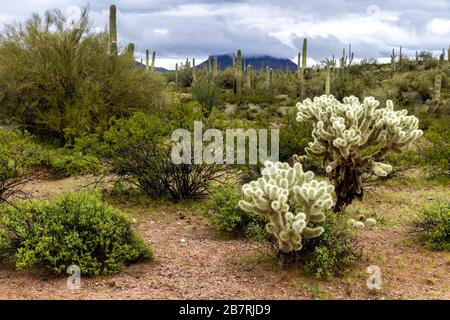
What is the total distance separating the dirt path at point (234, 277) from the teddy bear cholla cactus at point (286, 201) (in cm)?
52

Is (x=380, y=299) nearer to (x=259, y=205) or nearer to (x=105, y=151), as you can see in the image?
(x=259, y=205)

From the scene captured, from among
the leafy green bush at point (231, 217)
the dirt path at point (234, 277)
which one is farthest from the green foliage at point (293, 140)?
the dirt path at point (234, 277)

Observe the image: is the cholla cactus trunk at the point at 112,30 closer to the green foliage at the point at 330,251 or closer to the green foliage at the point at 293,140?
the green foliage at the point at 293,140

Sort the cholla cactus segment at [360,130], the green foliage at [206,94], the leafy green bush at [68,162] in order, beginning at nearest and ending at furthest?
the cholla cactus segment at [360,130], the leafy green bush at [68,162], the green foliage at [206,94]

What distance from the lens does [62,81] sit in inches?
643

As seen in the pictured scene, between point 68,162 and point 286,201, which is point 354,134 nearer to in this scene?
point 286,201

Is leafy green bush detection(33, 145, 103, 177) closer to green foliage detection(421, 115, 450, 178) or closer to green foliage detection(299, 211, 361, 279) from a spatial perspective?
green foliage detection(299, 211, 361, 279)

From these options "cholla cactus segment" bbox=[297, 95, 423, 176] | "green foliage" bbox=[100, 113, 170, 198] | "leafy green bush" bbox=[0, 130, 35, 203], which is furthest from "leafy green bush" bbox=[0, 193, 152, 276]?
"cholla cactus segment" bbox=[297, 95, 423, 176]

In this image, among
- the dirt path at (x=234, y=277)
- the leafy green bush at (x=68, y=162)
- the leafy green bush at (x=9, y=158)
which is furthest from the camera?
the leafy green bush at (x=68, y=162)

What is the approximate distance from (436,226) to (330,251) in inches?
77.6

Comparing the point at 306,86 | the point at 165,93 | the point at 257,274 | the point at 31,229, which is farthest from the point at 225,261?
the point at 306,86

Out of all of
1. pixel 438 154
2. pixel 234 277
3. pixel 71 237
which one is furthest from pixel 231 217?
pixel 438 154

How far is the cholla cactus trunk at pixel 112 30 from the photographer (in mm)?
17953
